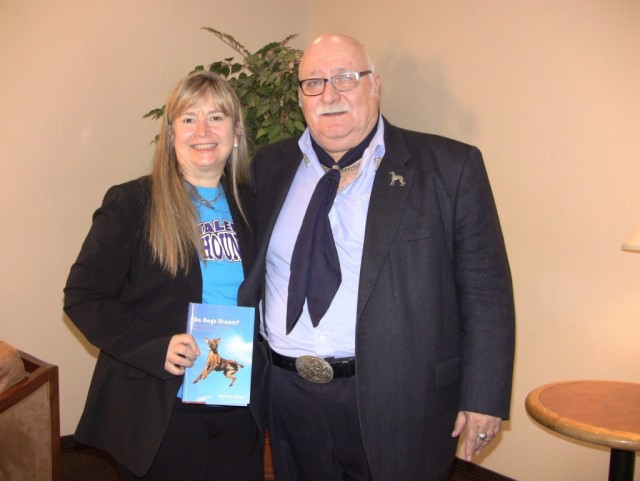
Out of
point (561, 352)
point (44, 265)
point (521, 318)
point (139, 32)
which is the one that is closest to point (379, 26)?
point (139, 32)

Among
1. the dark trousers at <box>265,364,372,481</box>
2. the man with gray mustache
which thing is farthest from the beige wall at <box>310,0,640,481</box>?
the dark trousers at <box>265,364,372,481</box>

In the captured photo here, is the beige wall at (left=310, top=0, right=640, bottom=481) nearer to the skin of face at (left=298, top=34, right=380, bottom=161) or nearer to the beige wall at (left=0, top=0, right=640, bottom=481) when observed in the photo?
the beige wall at (left=0, top=0, right=640, bottom=481)

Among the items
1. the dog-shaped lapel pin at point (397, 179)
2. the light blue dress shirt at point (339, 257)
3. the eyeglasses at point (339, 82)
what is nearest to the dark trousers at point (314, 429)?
the light blue dress shirt at point (339, 257)

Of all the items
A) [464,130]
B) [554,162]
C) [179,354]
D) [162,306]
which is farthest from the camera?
[464,130]

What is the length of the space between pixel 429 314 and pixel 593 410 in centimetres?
101

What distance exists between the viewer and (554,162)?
3312 mm

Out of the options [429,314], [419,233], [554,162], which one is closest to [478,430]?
[429,314]

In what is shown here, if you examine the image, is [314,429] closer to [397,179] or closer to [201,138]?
[397,179]

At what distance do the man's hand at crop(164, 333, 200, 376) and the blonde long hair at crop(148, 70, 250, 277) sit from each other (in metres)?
0.21

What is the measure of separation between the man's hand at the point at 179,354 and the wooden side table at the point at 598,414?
55.8 inches

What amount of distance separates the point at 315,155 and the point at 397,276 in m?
0.59

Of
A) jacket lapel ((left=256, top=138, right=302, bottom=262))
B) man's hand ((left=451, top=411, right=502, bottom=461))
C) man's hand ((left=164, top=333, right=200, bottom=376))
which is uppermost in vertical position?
jacket lapel ((left=256, top=138, right=302, bottom=262))

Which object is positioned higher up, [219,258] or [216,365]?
[219,258]

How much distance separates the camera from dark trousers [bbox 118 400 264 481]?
1927 mm
